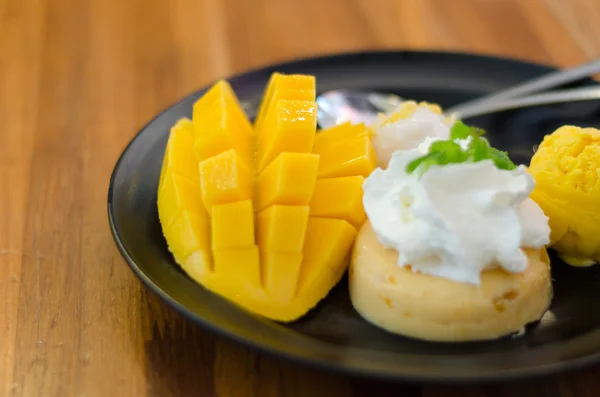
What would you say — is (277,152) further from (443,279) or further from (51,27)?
(51,27)

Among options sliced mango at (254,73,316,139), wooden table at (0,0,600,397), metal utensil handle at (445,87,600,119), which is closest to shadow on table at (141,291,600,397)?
wooden table at (0,0,600,397)

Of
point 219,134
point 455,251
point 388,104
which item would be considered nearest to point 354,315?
point 455,251

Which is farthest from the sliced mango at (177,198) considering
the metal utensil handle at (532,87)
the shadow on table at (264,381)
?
the metal utensil handle at (532,87)

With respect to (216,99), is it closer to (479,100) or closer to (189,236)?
(189,236)

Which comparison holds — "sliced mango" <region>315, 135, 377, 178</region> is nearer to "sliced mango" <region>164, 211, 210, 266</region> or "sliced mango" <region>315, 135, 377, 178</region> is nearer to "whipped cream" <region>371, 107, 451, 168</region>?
"whipped cream" <region>371, 107, 451, 168</region>

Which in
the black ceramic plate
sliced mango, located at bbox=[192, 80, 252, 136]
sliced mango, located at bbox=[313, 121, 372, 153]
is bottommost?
the black ceramic plate

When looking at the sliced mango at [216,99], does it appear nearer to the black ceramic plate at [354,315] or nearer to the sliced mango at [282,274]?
the black ceramic plate at [354,315]
